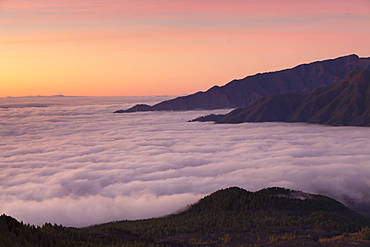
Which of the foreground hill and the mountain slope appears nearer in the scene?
the foreground hill

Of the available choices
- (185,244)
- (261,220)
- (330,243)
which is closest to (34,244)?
(185,244)

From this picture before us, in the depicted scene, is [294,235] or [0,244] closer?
[0,244]

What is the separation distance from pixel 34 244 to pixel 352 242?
228ft

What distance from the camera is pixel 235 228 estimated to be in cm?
12769

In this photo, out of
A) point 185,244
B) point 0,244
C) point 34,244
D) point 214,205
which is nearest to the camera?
point 0,244

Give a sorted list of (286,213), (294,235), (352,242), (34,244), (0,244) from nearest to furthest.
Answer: (0,244), (34,244), (352,242), (294,235), (286,213)

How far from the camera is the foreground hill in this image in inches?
2625

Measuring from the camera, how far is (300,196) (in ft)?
605

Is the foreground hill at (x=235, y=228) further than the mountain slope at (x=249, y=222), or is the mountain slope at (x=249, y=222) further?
the mountain slope at (x=249, y=222)

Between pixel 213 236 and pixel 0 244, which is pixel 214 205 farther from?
pixel 0 244

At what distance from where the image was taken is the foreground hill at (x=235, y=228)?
219 ft

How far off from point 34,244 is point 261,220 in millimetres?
100703

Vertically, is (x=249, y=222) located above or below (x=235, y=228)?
below

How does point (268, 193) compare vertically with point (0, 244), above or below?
below
